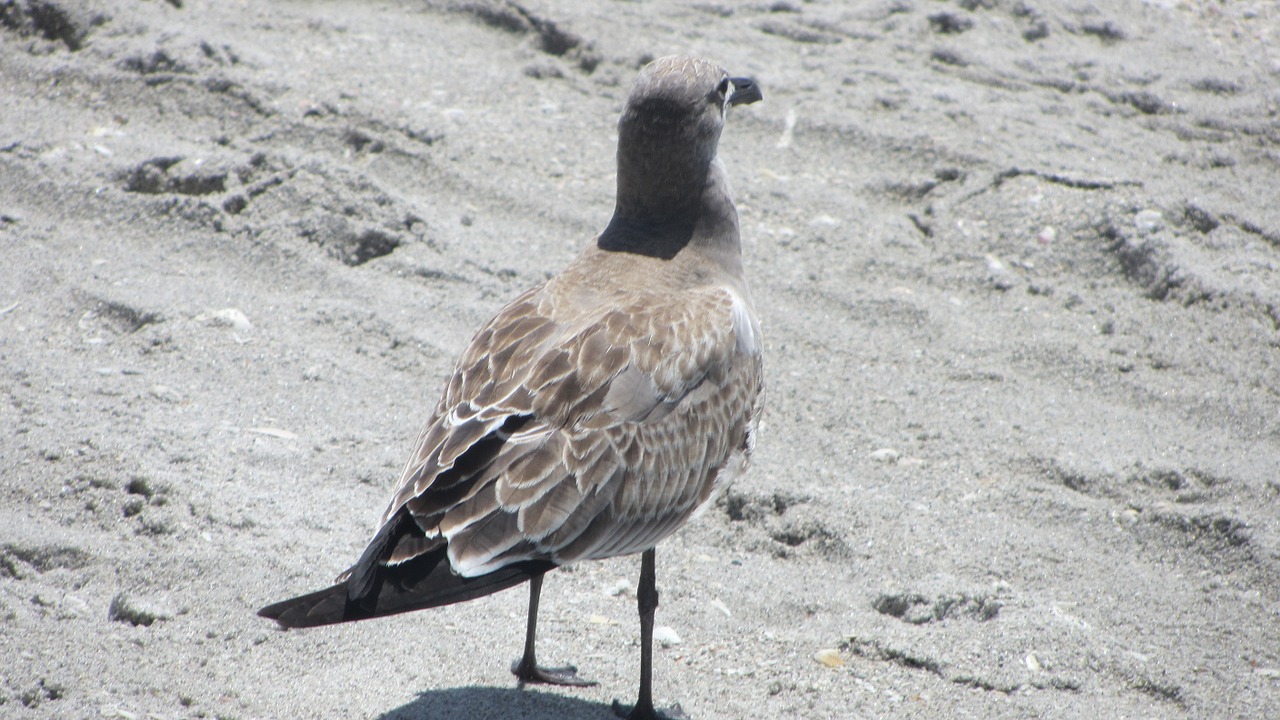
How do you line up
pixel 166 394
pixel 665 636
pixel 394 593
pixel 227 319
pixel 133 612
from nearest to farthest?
pixel 394 593 < pixel 133 612 < pixel 665 636 < pixel 166 394 < pixel 227 319

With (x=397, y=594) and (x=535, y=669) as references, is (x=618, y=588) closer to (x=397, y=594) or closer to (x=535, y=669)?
(x=535, y=669)

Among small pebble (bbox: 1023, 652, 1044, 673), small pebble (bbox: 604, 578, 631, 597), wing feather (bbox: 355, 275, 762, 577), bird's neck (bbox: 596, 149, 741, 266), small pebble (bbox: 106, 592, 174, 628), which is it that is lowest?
small pebble (bbox: 604, 578, 631, 597)

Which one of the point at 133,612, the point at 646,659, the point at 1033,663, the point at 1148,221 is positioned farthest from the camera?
the point at 1148,221

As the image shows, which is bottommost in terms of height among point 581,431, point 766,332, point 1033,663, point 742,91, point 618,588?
point 618,588

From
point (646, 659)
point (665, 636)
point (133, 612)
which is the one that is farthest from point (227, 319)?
point (646, 659)

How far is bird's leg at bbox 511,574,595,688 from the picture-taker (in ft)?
11.5

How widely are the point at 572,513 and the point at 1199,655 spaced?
2.06m

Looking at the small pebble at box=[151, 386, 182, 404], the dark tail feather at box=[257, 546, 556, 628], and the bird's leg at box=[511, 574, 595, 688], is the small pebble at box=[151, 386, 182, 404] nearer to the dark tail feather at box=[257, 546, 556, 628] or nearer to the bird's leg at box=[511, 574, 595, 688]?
the bird's leg at box=[511, 574, 595, 688]

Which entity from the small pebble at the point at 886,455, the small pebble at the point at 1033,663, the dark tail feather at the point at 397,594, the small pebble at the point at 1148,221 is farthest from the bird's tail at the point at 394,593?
the small pebble at the point at 1148,221

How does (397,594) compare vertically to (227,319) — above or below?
above

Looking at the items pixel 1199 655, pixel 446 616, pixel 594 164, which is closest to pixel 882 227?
pixel 594 164

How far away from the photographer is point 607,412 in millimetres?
3410

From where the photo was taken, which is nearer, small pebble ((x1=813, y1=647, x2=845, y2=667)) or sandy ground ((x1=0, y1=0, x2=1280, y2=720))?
sandy ground ((x1=0, y1=0, x2=1280, y2=720))

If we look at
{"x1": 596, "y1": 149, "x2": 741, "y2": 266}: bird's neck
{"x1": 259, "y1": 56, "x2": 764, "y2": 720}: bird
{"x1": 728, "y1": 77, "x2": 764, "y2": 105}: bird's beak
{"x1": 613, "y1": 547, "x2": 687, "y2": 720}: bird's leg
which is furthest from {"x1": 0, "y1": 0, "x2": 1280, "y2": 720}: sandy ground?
{"x1": 728, "y1": 77, "x2": 764, "y2": 105}: bird's beak
